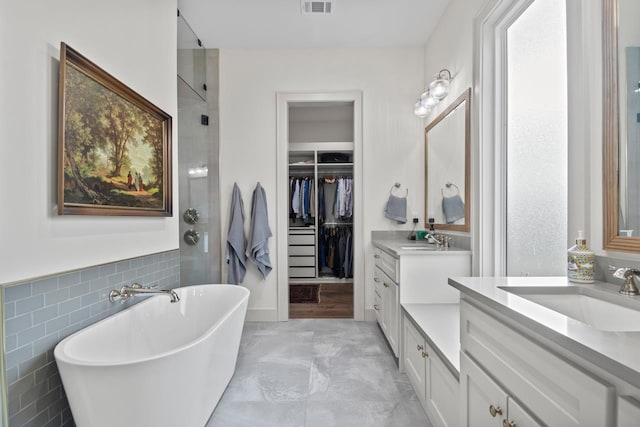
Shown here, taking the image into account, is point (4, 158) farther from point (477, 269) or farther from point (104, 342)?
point (477, 269)

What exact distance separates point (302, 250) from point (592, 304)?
148 inches

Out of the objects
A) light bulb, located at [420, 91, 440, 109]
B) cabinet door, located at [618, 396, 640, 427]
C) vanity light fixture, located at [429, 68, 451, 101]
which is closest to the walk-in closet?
light bulb, located at [420, 91, 440, 109]

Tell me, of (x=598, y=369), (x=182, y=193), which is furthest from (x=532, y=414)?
(x=182, y=193)

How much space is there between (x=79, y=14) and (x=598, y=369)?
2.19m

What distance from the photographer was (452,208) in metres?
2.52

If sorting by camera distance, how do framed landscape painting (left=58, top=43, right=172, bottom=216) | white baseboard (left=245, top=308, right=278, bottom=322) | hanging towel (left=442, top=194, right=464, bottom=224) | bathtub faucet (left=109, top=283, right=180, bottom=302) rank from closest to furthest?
framed landscape painting (left=58, top=43, right=172, bottom=216) < bathtub faucet (left=109, top=283, right=180, bottom=302) < hanging towel (left=442, top=194, right=464, bottom=224) < white baseboard (left=245, top=308, right=278, bottom=322)

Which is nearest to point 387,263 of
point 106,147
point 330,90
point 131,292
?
point 131,292

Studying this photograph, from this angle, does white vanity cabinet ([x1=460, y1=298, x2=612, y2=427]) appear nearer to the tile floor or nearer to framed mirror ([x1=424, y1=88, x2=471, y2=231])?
the tile floor

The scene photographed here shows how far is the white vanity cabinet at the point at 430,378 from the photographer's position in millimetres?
1356

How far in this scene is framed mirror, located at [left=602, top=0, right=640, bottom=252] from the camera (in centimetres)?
100

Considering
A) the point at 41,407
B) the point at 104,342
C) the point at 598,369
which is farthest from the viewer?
the point at 104,342

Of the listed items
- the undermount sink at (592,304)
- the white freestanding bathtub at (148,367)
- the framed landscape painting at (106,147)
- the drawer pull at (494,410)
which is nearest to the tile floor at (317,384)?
the white freestanding bathtub at (148,367)

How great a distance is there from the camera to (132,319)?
168cm

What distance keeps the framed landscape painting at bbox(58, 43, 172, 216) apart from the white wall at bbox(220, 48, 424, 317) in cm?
115
